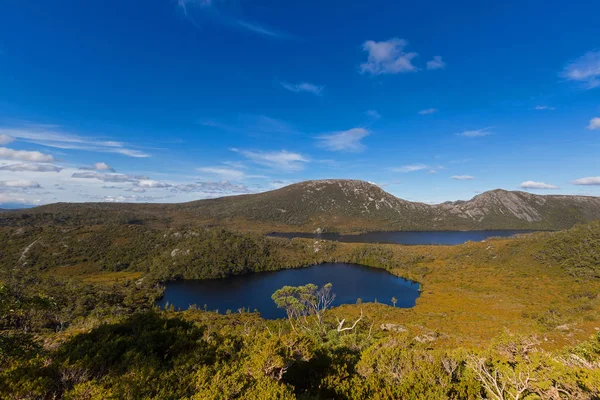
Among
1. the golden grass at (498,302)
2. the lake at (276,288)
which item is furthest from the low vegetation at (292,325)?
the lake at (276,288)

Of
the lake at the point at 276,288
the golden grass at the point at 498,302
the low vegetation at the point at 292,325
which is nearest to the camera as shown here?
the low vegetation at the point at 292,325

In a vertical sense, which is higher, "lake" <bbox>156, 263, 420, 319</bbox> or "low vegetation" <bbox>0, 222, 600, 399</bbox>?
"low vegetation" <bbox>0, 222, 600, 399</bbox>

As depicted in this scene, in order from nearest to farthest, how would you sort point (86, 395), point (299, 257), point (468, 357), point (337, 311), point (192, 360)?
point (86, 395), point (192, 360), point (468, 357), point (337, 311), point (299, 257)

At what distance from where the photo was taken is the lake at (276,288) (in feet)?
326

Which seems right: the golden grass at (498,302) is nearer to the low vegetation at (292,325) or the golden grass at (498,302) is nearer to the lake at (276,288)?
the low vegetation at (292,325)

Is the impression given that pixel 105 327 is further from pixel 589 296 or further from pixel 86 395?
pixel 589 296

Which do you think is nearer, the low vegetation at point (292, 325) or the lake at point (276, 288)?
the low vegetation at point (292, 325)

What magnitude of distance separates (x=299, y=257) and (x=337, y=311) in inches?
3181

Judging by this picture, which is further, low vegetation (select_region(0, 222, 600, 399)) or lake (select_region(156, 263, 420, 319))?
lake (select_region(156, 263, 420, 319))

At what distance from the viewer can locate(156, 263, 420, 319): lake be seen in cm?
9944

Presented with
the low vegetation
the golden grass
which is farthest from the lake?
the golden grass

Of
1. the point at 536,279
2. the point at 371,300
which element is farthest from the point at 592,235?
the point at 371,300

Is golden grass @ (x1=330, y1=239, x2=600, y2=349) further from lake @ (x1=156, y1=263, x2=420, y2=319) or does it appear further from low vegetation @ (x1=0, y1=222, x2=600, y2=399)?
lake @ (x1=156, y1=263, x2=420, y2=319)

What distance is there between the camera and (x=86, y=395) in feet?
38.8
